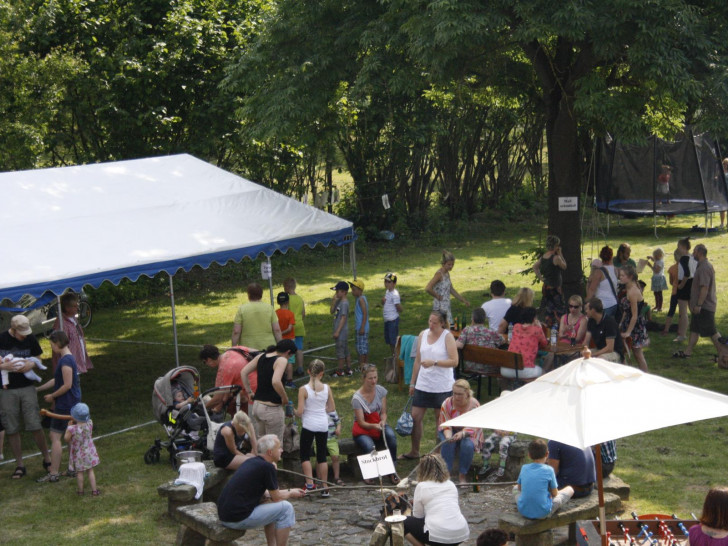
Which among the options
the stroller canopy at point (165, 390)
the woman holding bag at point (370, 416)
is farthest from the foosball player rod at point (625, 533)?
the stroller canopy at point (165, 390)

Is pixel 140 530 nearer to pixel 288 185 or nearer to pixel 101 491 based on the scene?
pixel 101 491

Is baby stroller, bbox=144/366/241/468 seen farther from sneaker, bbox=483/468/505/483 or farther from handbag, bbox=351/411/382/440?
sneaker, bbox=483/468/505/483

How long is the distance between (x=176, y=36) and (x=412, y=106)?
7935mm

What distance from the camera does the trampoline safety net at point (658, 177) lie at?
21.4 m

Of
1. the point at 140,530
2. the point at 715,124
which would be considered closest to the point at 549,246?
the point at 715,124

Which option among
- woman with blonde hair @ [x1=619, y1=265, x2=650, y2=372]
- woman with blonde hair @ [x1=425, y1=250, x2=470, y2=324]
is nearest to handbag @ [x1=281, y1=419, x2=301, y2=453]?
woman with blonde hair @ [x1=425, y1=250, x2=470, y2=324]

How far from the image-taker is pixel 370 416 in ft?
30.7

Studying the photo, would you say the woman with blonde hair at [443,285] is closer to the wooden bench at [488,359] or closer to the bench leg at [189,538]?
the wooden bench at [488,359]

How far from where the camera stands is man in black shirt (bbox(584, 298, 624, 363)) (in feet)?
36.1

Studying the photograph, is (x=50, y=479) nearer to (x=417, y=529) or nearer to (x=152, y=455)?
(x=152, y=455)

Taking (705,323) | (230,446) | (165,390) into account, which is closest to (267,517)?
(230,446)

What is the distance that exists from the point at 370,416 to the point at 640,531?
330 cm

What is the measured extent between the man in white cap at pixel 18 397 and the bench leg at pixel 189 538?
2.90 metres

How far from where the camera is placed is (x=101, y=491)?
30.4 feet
